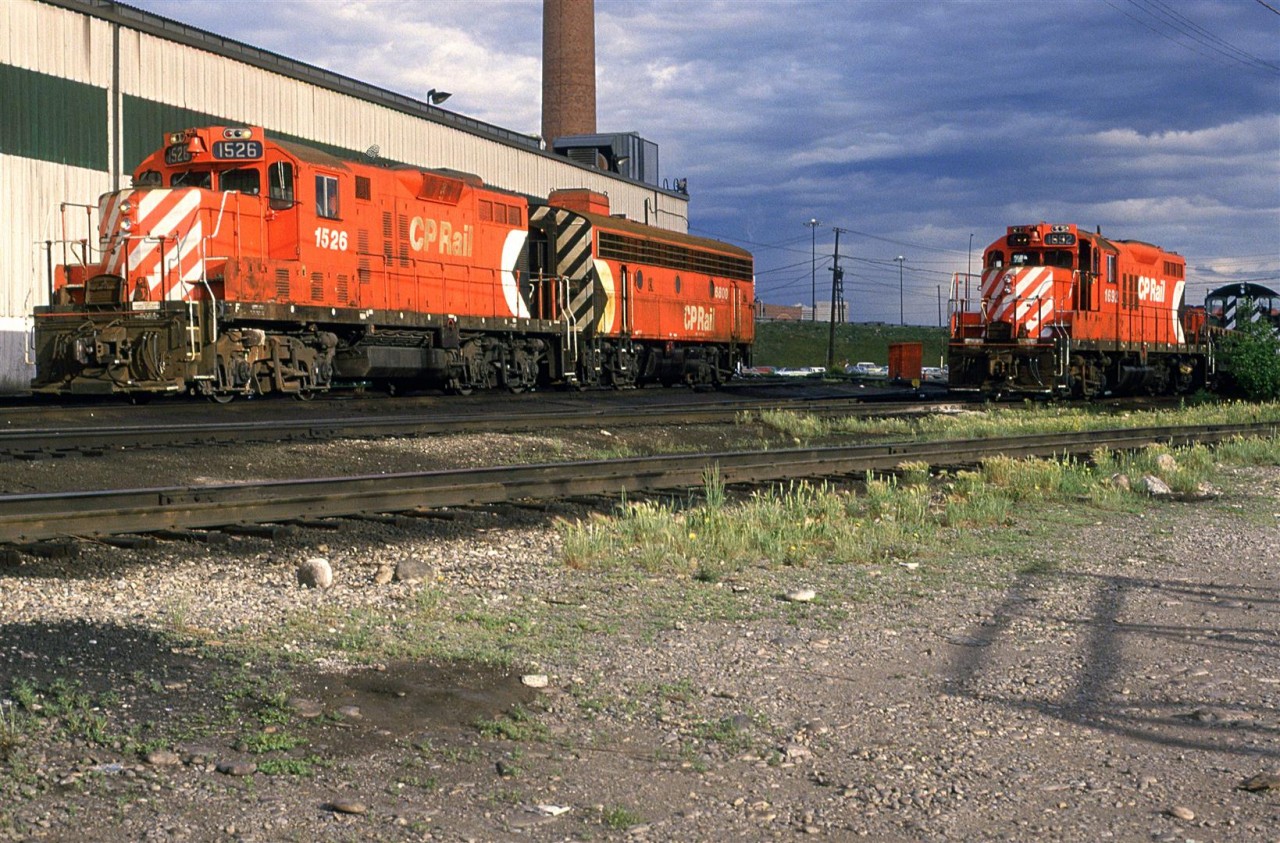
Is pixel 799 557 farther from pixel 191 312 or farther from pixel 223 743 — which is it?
pixel 191 312

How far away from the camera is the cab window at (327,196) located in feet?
58.5

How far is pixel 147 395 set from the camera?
1722 centimetres

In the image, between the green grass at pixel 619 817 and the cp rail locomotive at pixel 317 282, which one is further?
the cp rail locomotive at pixel 317 282

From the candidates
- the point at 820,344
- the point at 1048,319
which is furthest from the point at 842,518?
the point at 820,344

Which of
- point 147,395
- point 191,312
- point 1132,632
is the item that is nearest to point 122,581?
point 1132,632

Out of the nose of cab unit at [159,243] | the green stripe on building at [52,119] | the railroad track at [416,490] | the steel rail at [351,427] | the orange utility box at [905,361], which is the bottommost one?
the railroad track at [416,490]

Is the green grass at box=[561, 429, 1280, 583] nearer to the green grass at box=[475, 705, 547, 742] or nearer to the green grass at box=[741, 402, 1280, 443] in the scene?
the green grass at box=[475, 705, 547, 742]

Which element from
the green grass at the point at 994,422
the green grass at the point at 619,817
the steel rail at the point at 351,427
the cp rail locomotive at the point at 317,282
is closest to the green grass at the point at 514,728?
the green grass at the point at 619,817

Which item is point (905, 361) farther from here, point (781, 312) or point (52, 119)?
point (781, 312)

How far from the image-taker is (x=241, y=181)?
17031mm

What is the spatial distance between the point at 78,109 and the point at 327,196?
10.0 m

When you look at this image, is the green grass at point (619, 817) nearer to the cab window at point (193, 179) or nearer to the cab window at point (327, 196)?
the cab window at point (193, 179)

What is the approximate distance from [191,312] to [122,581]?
10.1m

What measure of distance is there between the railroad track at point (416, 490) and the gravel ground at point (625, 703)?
1.78 ft
